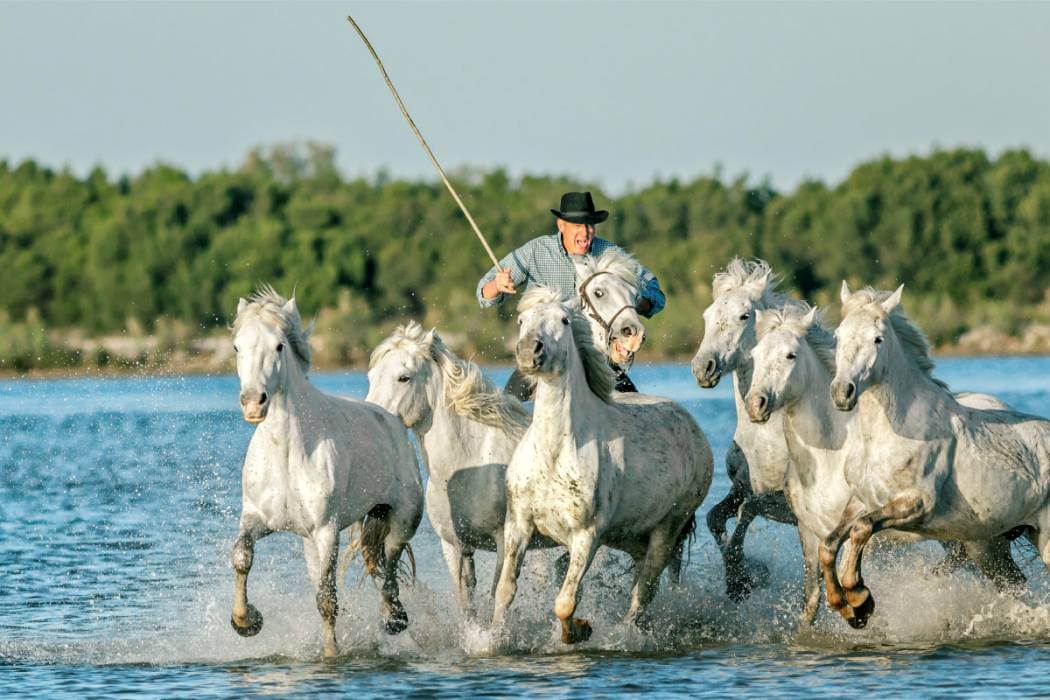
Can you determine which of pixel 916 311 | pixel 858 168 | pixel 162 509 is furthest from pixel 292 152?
pixel 162 509

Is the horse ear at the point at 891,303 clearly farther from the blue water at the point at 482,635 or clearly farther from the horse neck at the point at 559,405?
the blue water at the point at 482,635

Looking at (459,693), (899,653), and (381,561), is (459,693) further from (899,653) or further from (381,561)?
(899,653)

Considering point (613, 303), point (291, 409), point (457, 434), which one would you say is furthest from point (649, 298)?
point (291, 409)

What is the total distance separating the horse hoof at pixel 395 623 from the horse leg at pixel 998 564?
3192 millimetres

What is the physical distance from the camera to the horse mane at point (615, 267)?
36.3 ft

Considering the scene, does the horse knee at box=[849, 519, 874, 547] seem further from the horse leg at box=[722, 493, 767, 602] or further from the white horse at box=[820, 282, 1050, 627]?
the horse leg at box=[722, 493, 767, 602]

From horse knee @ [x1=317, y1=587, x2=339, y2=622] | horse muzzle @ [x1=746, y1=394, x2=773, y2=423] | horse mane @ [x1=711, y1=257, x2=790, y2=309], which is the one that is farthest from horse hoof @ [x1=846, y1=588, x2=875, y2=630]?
horse knee @ [x1=317, y1=587, x2=339, y2=622]

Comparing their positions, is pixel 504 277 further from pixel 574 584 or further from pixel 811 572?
pixel 811 572

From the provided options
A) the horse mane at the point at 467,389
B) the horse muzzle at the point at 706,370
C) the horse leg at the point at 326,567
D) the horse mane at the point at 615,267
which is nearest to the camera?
the horse leg at the point at 326,567

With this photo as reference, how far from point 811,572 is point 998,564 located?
3.52 feet

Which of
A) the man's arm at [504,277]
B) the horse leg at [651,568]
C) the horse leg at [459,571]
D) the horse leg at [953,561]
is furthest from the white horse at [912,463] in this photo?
the man's arm at [504,277]

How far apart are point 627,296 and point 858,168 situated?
4436 cm

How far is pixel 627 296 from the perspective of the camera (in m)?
10.9

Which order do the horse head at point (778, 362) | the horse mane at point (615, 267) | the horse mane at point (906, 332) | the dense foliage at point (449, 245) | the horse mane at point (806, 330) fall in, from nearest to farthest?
1. the horse head at point (778, 362)
2. the horse mane at point (906, 332)
3. the horse mane at point (806, 330)
4. the horse mane at point (615, 267)
5. the dense foliage at point (449, 245)
